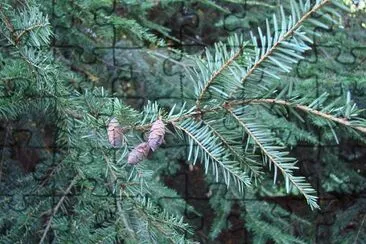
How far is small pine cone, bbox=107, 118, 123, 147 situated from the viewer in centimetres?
49

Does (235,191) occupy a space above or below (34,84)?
below

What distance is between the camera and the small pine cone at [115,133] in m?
0.49

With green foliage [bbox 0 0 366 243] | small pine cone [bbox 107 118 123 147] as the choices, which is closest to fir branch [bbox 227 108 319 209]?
green foliage [bbox 0 0 366 243]

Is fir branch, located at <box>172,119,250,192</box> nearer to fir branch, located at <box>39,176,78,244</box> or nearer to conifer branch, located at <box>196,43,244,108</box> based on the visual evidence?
conifer branch, located at <box>196,43,244,108</box>

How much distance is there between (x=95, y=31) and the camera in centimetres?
87

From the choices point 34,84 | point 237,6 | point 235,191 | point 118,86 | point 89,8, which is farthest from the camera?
point 237,6

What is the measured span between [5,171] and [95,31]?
267 millimetres

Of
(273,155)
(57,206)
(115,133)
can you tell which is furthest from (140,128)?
(57,206)

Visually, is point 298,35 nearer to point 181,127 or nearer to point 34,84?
point 181,127

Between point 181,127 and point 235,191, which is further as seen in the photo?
point 235,191

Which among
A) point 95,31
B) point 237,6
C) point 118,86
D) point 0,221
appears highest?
point 237,6

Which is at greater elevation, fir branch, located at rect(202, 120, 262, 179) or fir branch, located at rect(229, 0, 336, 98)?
fir branch, located at rect(229, 0, 336, 98)

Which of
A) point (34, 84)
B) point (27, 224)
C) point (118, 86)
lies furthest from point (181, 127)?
point (118, 86)

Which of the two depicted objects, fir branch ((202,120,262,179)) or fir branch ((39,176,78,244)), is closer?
fir branch ((202,120,262,179))
